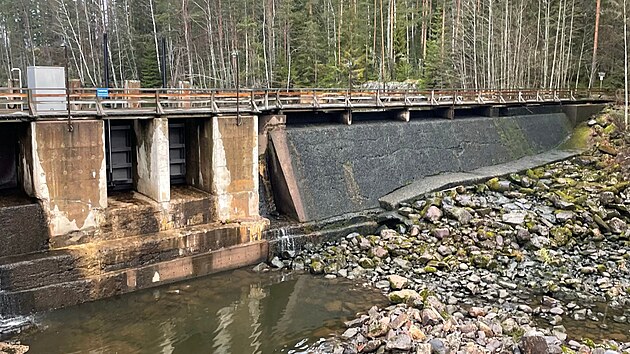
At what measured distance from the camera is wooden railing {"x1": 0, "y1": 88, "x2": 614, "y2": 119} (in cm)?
1420

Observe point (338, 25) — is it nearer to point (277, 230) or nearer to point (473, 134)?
point (473, 134)

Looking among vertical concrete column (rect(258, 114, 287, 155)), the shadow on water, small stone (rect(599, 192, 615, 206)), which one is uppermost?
vertical concrete column (rect(258, 114, 287, 155))

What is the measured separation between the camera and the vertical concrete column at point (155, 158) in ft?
52.1

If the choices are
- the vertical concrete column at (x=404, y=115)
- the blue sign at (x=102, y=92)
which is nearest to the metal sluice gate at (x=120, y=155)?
the blue sign at (x=102, y=92)

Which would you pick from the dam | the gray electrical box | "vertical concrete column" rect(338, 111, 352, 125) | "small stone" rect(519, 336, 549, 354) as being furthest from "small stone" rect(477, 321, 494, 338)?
the gray electrical box

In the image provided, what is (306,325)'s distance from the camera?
43.4 feet

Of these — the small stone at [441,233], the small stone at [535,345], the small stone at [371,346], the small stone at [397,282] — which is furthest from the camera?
the small stone at [441,233]

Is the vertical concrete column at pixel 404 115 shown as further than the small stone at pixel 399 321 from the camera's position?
Yes

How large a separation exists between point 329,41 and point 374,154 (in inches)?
854

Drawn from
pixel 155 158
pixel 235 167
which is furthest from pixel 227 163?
pixel 155 158

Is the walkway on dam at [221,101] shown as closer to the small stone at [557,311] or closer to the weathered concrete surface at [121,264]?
the weathered concrete surface at [121,264]

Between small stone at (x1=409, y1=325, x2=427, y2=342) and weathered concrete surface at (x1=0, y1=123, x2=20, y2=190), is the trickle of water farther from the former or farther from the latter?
weathered concrete surface at (x1=0, y1=123, x2=20, y2=190)

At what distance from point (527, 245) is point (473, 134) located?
8945mm

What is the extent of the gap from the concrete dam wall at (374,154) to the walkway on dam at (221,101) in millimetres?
842
